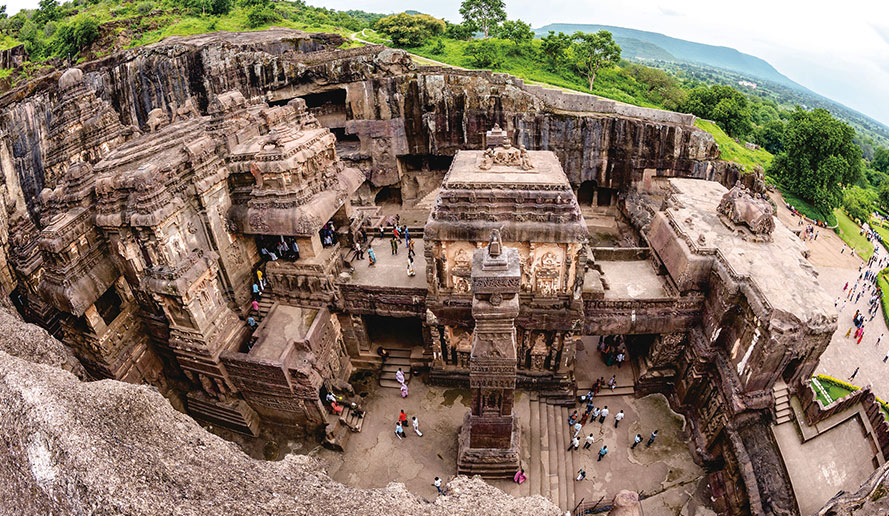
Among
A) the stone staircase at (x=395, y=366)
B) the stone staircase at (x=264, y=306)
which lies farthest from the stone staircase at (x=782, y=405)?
the stone staircase at (x=264, y=306)

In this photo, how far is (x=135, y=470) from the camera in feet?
16.3

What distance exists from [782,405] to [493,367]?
944 cm

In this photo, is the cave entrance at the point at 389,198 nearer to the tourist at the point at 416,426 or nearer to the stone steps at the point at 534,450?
the tourist at the point at 416,426

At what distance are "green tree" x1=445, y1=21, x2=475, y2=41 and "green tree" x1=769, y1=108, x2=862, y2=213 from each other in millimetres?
36506

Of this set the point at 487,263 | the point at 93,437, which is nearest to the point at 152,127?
the point at 487,263

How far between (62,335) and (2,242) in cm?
652

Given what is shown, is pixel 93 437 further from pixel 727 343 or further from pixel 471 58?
pixel 471 58

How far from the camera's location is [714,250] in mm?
15172

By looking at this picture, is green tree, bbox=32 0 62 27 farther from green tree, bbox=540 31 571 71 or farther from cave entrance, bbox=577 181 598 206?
cave entrance, bbox=577 181 598 206

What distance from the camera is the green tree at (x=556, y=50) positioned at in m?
46.3

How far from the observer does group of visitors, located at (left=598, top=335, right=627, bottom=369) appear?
18.6m

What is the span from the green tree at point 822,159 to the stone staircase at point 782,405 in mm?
29545

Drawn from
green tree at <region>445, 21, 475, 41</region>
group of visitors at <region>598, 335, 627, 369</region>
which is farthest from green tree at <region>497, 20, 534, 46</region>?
group of visitors at <region>598, 335, 627, 369</region>

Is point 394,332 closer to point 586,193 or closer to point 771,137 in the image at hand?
point 586,193
